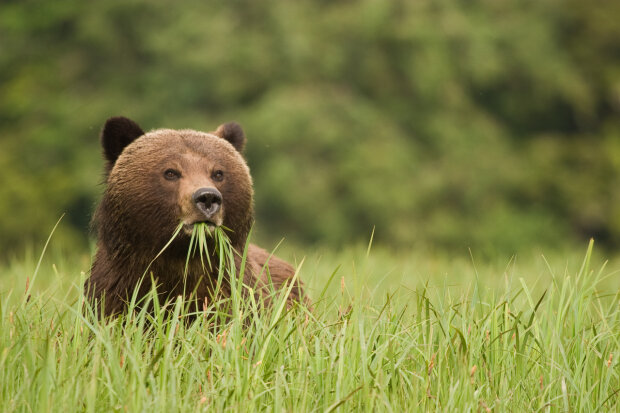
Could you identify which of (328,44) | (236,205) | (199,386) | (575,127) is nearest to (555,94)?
(575,127)

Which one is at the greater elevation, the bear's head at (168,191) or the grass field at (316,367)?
the bear's head at (168,191)

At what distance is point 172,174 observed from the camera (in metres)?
4.49

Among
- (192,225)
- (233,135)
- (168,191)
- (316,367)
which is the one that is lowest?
(316,367)

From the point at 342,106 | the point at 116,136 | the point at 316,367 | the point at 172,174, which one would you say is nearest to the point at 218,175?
the point at 172,174

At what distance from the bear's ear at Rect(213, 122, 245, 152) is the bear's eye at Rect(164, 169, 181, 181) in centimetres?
78

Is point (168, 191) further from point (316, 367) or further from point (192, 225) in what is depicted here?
point (316, 367)

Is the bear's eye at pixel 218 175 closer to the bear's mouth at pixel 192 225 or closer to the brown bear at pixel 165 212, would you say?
the brown bear at pixel 165 212

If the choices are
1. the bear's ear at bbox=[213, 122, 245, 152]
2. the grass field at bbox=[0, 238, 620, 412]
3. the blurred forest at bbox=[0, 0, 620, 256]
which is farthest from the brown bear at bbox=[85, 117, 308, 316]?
the blurred forest at bbox=[0, 0, 620, 256]

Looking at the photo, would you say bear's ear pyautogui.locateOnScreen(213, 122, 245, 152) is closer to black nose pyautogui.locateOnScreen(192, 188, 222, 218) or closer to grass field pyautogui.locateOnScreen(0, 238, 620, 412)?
black nose pyautogui.locateOnScreen(192, 188, 222, 218)

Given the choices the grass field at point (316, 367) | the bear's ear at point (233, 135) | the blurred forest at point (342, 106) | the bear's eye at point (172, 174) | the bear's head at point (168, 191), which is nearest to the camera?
the grass field at point (316, 367)

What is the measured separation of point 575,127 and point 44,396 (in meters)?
20.9

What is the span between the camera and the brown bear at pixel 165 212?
4.32 m

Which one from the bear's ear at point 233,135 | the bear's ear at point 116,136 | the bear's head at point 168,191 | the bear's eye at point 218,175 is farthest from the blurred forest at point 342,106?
the bear's eye at point 218,175

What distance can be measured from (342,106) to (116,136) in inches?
543
